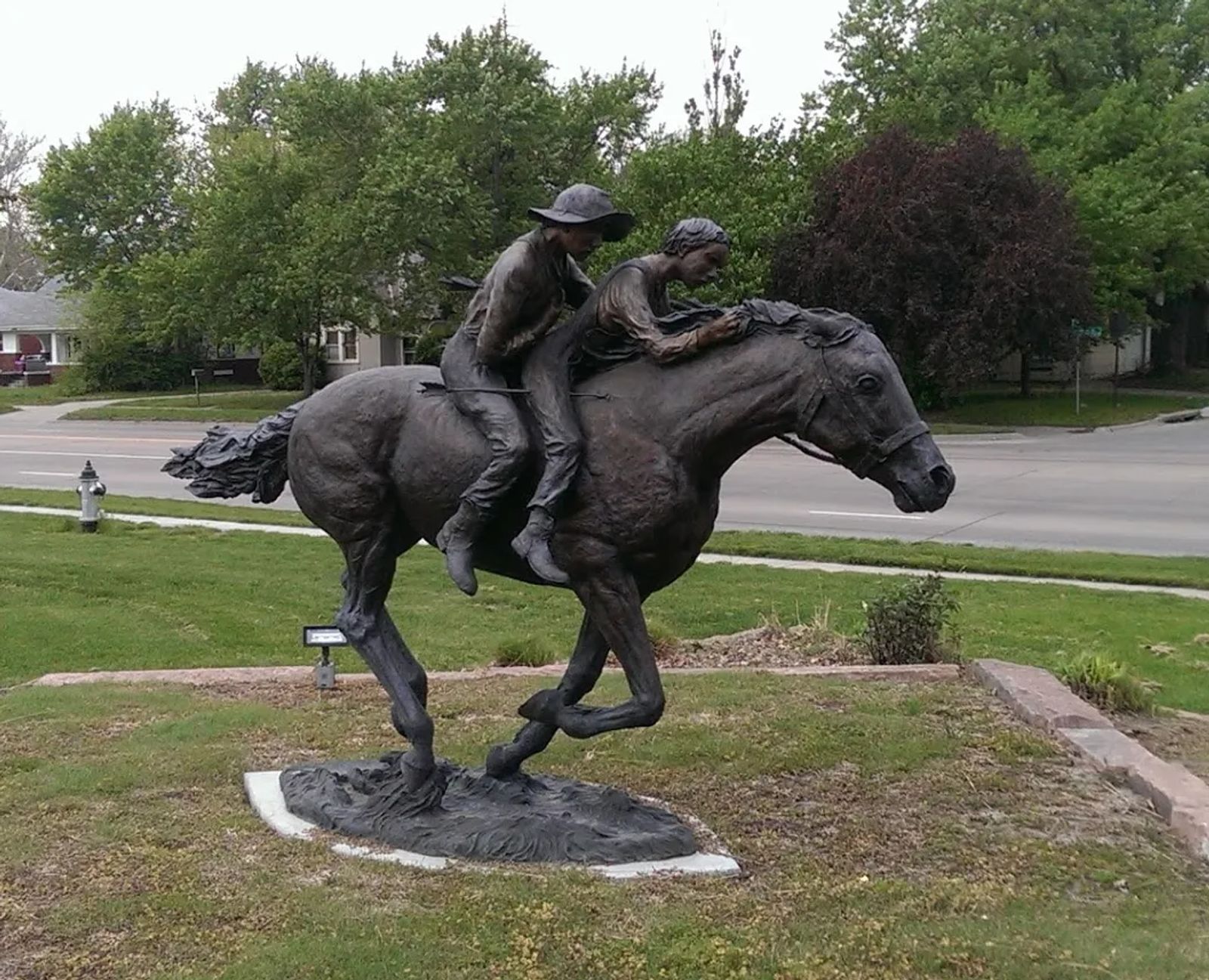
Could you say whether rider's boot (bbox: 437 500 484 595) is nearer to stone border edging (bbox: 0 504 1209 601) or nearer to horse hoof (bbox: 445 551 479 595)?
horse hoof (bbox: 445 551 479 595)

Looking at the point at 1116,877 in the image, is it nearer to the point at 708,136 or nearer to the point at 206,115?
the point at 708,136

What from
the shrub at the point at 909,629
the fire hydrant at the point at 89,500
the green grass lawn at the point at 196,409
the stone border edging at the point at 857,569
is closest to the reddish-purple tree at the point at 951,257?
the stone border edging at the point at 857,569

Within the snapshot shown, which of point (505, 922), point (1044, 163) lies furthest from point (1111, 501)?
point (1044, 163)

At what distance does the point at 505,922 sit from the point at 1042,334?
28.2 m

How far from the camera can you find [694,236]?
16.3 ft

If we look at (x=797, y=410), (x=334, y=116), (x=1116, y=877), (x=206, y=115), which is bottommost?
(x=1116, y=877)

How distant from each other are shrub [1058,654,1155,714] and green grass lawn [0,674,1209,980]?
80 cm

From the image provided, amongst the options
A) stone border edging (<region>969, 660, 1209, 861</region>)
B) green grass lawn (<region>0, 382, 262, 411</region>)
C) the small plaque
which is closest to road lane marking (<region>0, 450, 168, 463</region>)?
the small plaque

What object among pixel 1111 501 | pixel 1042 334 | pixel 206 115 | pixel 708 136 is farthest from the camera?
pixel 206 115

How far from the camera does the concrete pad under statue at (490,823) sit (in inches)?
206

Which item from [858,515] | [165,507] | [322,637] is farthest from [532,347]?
[165,507]

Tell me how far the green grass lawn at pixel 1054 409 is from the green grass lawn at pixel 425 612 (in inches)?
828

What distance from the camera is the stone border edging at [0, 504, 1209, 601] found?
11.8 m

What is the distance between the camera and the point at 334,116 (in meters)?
36.3
